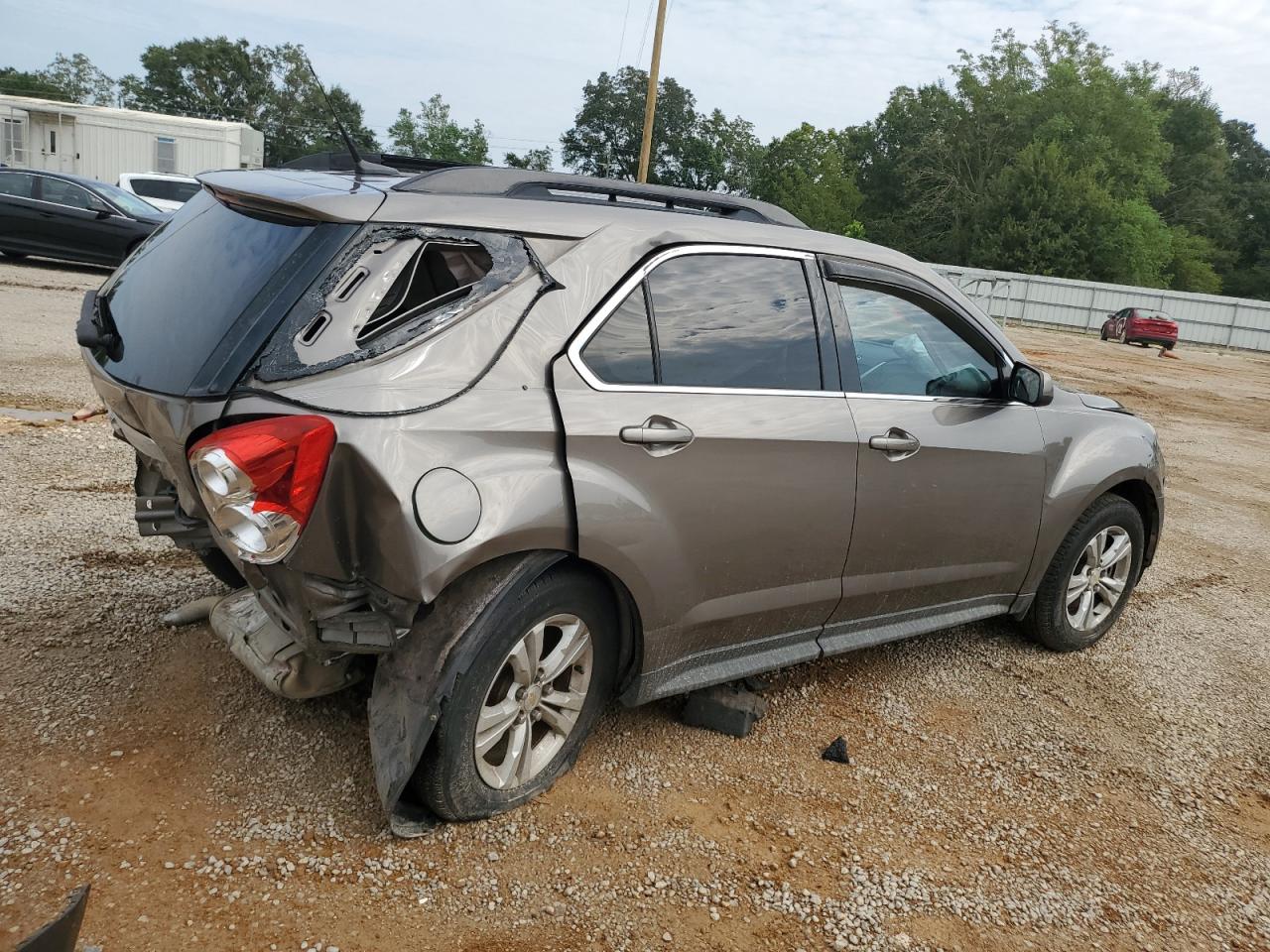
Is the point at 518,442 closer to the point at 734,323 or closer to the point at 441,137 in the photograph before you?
the point at 734,323

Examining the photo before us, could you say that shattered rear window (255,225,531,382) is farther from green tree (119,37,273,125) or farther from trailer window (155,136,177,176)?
green tree (119,37,273,125)

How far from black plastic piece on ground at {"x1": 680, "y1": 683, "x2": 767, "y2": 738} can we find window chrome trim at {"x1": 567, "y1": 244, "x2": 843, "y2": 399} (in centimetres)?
113

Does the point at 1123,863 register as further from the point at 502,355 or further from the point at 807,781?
the point at 502,355

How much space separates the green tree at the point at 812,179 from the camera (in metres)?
69.2

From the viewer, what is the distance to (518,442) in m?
2.64

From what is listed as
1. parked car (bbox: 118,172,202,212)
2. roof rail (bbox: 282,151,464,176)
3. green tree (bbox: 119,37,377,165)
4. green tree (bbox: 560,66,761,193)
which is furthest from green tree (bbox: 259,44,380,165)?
roof rail (bbox: 282,151,464,176)

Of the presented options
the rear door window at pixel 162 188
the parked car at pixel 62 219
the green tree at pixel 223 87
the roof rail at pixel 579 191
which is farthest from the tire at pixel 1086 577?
the green tree at pixel 223 87

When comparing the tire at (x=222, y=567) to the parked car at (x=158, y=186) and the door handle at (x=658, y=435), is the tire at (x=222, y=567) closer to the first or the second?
the door handle at (x=658, y=435)

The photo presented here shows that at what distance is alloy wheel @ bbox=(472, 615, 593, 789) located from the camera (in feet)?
9.09

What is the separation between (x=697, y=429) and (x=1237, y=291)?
73.2 meters

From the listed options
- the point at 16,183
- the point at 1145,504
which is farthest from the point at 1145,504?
the point at 16,183

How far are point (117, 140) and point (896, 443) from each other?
34.2m

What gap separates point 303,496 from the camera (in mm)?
2387

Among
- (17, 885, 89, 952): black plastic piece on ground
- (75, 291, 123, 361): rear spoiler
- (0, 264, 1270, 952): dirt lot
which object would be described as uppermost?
(75, 291, 123, 361): rear spoiler
